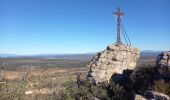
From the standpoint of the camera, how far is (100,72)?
26312mm

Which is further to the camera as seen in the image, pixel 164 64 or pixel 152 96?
pixel 164 64

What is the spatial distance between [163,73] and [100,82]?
654cm

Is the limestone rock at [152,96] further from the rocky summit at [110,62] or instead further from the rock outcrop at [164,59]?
the rocky summit at [110,62]

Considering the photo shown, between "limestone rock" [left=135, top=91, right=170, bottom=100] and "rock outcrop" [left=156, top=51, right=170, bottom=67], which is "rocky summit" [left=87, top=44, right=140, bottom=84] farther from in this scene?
"limestone rock" [left=135, top=91, right=170, bottom=100]

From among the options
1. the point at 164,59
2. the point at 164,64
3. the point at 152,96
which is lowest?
the point at 152,96

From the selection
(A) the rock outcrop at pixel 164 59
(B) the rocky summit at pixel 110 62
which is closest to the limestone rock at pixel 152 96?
(A) the rock outcrop at pixel 164 59

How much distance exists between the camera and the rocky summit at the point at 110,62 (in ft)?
86.5

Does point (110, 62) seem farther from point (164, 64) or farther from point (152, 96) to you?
point (152, 96)

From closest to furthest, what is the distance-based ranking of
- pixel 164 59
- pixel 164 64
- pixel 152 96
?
pixel 152 96 < pixel 164 64 < pixel 164 59

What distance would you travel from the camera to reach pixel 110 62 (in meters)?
26.6

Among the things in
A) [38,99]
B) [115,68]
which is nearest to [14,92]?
[38,99]

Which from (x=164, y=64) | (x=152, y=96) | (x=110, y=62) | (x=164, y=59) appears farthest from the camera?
(x=110, y=62)

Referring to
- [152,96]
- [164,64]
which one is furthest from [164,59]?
[152,96]

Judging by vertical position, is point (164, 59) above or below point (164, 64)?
above
